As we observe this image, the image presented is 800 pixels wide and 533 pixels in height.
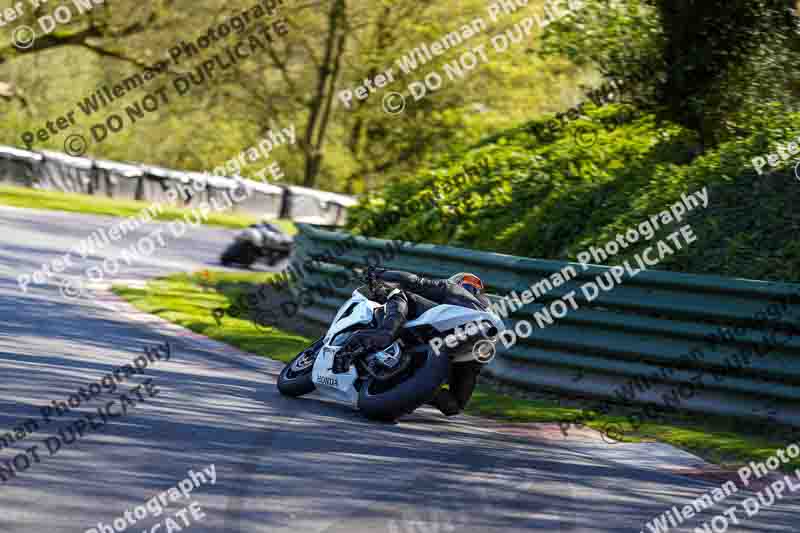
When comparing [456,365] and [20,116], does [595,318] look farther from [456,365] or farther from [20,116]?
[20,116]

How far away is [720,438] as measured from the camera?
1024cm

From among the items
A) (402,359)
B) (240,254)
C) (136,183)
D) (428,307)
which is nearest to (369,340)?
(402,359)

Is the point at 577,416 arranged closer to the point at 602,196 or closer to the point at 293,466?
the point at 293,466

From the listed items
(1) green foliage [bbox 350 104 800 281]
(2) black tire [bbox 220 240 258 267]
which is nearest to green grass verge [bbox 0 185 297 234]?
(2) black tire [bbox 220 240 258 267]

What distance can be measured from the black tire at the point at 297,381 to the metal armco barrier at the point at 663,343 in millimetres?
2543

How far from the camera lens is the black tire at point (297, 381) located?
10.2 m

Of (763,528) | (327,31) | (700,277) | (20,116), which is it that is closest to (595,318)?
(700,277)

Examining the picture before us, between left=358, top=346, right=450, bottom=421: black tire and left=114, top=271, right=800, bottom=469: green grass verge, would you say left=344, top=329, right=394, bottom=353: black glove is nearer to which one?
left=358, top=346, right=450, bottom=421: black tire

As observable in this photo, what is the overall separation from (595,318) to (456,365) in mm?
2282

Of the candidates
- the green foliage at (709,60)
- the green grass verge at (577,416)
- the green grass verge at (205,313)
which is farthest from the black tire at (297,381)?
the green foliage at (709,60)

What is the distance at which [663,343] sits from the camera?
1122 cm

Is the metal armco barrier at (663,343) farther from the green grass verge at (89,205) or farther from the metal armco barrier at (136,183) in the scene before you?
the metal armco barrier at (136,183)

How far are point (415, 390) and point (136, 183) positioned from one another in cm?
3719

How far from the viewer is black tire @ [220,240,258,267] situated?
26344mm
